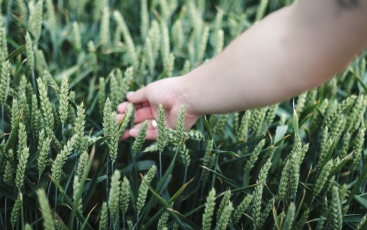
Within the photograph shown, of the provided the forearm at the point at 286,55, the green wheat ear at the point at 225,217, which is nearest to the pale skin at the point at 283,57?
the forearm at the point at 286,55

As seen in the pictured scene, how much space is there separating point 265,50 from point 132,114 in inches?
17.5

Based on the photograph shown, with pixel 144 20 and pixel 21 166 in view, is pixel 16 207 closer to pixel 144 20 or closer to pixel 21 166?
pixel 21 166

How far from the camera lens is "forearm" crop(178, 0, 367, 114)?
0.79 metres

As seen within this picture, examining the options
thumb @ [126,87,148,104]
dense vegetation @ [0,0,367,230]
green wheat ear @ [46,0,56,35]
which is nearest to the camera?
dense vegetation @ [0,0,367,230]

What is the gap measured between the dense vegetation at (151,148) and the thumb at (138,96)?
0.07 ft

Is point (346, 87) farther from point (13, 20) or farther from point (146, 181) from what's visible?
point (13, 20)

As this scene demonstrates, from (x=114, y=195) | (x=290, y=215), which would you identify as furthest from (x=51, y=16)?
(x=290, y=215)

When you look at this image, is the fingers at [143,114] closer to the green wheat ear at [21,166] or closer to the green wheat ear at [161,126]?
the green wheat ear at [161,126]

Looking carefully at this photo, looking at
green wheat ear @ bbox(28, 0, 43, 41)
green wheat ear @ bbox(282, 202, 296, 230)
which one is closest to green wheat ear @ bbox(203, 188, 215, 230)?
green wheat ear @ bbox(282, 202, 296, 230)

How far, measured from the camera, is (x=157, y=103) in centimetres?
115

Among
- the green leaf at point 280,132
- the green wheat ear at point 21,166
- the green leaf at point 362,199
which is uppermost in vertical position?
the green leaf at point 280,132

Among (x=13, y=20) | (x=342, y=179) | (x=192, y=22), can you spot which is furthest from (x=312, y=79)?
(x=13, y=20)

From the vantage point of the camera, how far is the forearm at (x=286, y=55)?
79 cm

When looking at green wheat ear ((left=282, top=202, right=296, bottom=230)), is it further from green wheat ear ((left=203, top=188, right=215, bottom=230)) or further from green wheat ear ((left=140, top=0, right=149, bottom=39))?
green wheat ear ((left=140, top=0, right=149, bottom=39))
